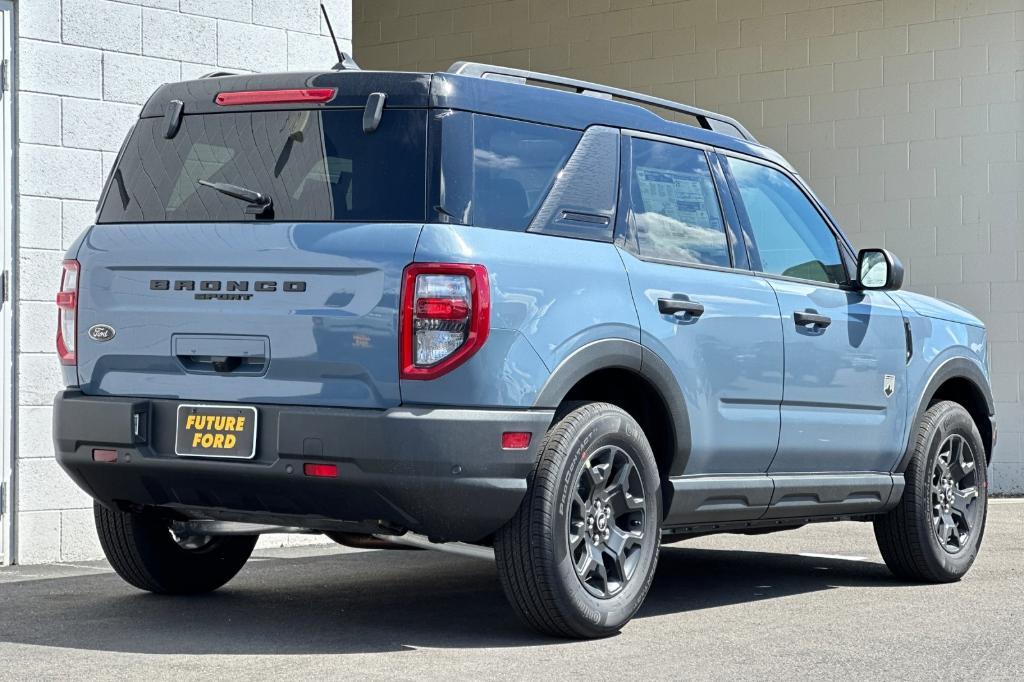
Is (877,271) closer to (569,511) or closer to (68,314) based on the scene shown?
(569,511)

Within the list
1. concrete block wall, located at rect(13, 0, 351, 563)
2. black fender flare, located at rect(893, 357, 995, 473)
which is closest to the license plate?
concrete block wall, located at rect(13, 0, 351, 563)

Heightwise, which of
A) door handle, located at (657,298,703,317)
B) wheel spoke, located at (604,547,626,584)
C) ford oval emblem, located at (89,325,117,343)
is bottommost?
wheel spoke, located at (604,547,626,584)

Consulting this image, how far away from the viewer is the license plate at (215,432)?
5383mm

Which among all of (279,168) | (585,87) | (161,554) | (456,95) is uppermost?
(585,87)

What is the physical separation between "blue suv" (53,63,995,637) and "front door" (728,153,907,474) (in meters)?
0.07

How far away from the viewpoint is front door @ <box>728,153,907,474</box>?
6.79 meters

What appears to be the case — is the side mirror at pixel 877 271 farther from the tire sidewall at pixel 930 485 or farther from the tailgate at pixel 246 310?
the tailgate at pixel 246 310

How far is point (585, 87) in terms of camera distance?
6.31 meters

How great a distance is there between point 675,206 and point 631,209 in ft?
1.11

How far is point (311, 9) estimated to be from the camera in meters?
9.32

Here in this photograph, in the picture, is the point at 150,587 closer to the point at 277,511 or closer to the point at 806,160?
the point at 277,511

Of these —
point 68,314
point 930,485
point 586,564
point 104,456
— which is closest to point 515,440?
point 586,564

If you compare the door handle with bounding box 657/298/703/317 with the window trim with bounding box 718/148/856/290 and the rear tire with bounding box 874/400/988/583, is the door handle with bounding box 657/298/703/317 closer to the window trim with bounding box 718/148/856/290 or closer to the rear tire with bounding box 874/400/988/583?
the window trim with bounding box 718/148/856/290

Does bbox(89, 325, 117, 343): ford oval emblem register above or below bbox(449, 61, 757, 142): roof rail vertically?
below
